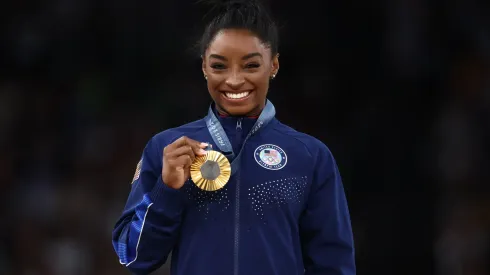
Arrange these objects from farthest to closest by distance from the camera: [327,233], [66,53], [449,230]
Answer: [66,53] → [449,230] → [327,233]

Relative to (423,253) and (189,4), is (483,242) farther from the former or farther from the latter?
(189,4)

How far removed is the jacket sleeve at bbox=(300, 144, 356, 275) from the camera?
2877 millimetres

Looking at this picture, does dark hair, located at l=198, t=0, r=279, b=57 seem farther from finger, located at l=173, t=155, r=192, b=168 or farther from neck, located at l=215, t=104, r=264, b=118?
finger, located at l=173, t=155, r=192, b=168

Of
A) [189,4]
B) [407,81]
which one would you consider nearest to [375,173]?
[407,81]

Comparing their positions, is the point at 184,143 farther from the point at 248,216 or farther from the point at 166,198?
the point at 248,216

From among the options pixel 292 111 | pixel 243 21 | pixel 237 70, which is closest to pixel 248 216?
pixel 237 70

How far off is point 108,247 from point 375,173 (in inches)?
76.1

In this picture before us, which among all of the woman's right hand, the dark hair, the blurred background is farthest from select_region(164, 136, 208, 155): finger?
the blurred background

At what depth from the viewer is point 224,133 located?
114 inches

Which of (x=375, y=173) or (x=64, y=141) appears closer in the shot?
(x=375, y=173)

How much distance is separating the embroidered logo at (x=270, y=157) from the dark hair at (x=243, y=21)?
0.30 meters

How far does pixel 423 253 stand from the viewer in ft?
19.7

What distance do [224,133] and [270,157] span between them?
0.16 m

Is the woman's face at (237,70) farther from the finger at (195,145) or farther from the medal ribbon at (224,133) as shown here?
the finger at (195,145)
